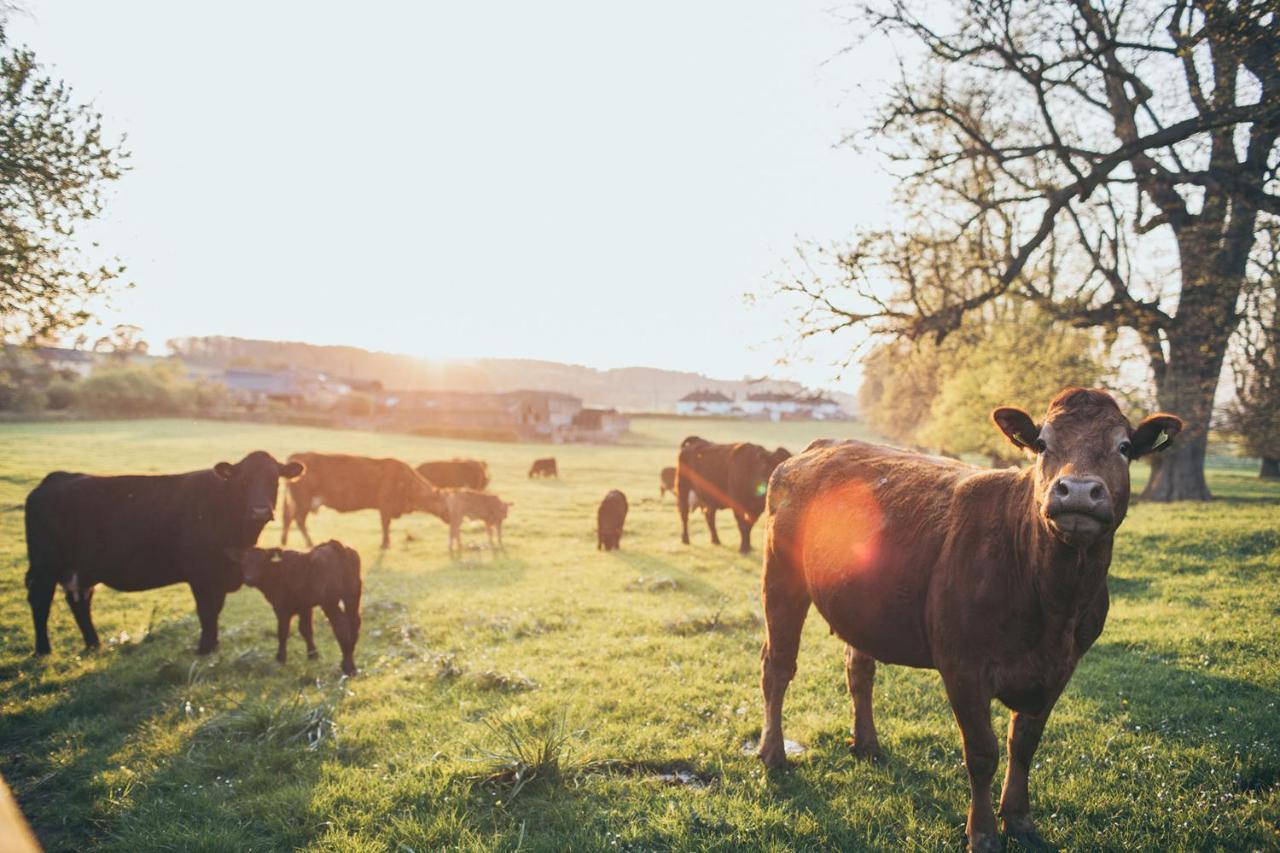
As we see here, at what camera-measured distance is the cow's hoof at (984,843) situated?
3.79 metres

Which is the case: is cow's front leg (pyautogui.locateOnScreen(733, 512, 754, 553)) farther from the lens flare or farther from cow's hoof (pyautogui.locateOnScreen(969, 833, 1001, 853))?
cow's hoof (pyautogui.locateOnScreen(969, 833, 1001, 853))

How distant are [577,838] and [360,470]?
1520cm

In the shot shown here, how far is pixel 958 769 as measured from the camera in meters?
4.75

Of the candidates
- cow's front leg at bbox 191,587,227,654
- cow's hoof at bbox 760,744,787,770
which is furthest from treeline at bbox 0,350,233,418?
cow's hoof at bbox 760,744,787,770

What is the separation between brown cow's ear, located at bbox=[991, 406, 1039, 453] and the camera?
12.9ft

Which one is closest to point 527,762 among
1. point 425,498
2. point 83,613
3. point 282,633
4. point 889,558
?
point 889,558

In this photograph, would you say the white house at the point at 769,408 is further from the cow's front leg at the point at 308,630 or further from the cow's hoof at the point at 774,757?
the cow's hoof at the point at 774,757

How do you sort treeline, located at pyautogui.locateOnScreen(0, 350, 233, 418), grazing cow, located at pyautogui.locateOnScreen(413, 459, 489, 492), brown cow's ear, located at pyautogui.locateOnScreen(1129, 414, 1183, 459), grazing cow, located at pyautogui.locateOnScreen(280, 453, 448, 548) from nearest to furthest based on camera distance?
1. brown cow's ear, located at pyautogui.locateOnScreen(1129, 414, 1183, 459)
2. grazing cow, located at pyautogui.locateOnScreen(280, 453, 448, 548)
3. grazing cow, located at pyautogui.locateOnScreen(413, 459, 489, 492)
4. treeline, located at pyautogui.locateOnScreen(0, 350, 233, 418)

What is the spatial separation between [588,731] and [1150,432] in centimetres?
467

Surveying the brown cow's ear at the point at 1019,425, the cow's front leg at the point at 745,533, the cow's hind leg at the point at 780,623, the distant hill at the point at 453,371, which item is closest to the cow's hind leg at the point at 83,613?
the cow's hind leg at the point at 780,623

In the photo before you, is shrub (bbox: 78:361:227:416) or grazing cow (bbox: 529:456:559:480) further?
shrub (bbox: 78:361:227:416)

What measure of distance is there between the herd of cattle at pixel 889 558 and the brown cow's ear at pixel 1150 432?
0.04 feet

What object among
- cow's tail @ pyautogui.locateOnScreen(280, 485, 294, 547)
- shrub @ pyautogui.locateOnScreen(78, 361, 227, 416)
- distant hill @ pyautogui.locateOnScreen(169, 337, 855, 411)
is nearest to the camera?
cow's tail @ pyautogui.locateOnScreen(280, 485, 294, 547)

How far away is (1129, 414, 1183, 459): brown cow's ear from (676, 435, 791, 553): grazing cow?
442 inches
